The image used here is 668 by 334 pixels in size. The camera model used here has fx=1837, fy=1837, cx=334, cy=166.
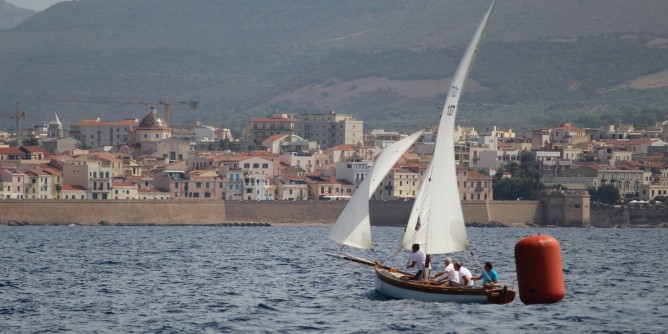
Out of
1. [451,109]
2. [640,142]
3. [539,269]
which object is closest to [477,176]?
[640,142]

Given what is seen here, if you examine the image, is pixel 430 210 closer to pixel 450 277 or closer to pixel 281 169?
pixel 450 277

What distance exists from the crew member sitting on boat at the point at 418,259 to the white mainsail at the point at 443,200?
0.52m

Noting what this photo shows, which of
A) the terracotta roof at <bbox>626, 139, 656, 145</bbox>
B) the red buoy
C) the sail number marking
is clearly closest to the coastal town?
the terracotta roof at <bbox>626, 139, 656, 145</bbox>

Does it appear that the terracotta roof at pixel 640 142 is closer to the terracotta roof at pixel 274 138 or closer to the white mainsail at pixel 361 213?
the terracotta roof at pixel 274 138

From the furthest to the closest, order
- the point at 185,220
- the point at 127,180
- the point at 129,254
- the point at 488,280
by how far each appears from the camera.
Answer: the point at 127,180 < the point at 185,220 < the point at 129,254 < the point at 488,280

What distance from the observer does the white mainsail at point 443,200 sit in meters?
50.0

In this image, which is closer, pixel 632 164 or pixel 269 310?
pixel 269 310

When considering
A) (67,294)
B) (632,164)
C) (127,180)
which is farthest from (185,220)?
(67,294)

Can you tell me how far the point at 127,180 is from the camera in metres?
139

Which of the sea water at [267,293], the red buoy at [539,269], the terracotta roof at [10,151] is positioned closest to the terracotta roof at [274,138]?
the terracotta roof at [10,151]

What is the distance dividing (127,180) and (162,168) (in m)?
10.5

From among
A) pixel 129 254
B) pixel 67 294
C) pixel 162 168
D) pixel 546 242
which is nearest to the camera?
pixel 546 242

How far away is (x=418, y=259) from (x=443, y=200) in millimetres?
2524

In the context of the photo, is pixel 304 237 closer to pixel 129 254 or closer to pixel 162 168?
pixel 129 254
